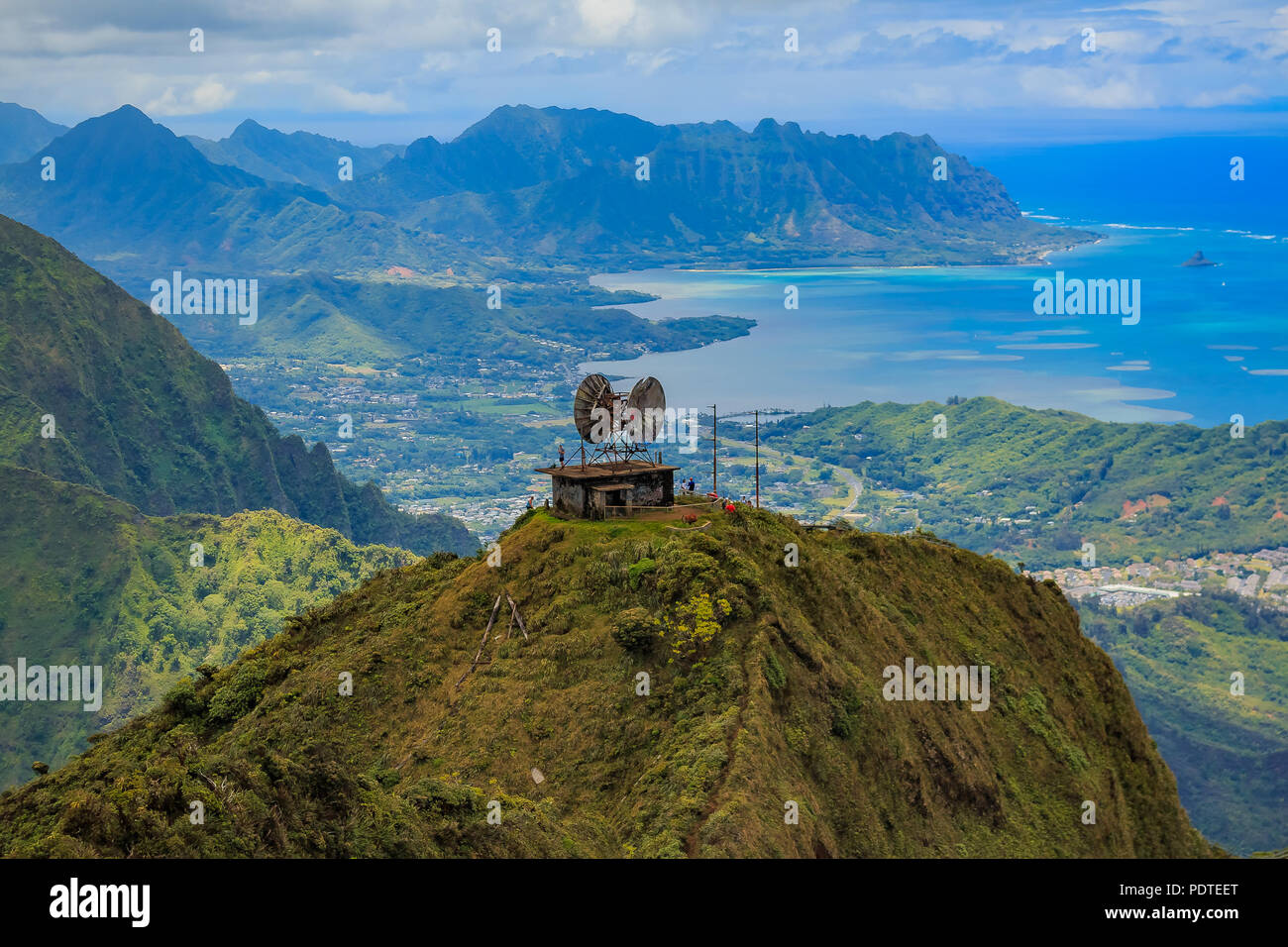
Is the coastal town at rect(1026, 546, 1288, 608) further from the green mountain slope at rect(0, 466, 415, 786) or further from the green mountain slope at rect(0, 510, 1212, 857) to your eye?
the green mountain slope at rect(0, 510, 1212, 857)

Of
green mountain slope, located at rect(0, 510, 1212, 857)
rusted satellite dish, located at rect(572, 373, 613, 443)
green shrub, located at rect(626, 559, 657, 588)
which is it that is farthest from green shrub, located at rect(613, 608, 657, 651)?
rusted satellite dish, located at rect(572, 373, 613, 443)

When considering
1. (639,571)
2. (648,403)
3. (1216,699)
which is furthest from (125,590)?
(1216,699)

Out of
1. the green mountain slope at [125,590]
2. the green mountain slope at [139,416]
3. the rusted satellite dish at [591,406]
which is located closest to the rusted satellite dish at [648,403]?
the rusted satellite dish at [591,406]

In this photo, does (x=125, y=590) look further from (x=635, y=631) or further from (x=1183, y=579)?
(x=1183, y=579)

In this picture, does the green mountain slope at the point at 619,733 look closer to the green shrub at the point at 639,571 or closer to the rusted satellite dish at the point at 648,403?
the green shrub at the point at 639,571
